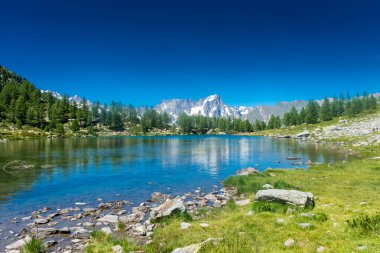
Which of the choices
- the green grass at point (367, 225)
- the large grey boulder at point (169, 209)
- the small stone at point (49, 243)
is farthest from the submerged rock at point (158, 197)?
the green grass at point (367, 225)

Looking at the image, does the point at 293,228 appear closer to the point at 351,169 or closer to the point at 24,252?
the point at 24,252

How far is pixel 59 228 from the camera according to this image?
1911cm

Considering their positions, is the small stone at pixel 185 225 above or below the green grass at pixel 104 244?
above

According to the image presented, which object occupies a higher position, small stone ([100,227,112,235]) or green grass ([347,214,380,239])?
green grass ([347,214,380,239])

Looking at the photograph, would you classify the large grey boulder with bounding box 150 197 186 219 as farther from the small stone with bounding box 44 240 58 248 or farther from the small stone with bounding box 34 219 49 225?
the small stone with bounding box 34 219 49 225

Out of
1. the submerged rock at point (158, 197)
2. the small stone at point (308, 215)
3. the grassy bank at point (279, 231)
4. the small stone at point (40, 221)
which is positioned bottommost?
the submerged rock at point (158, 197)

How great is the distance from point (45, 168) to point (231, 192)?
114 feet

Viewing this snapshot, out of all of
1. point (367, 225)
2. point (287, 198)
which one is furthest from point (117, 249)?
point (367, 225)

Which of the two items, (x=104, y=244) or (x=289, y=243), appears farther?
(x=104, y=244)

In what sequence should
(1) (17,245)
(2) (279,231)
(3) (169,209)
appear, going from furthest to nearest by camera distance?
1. (3) (169,209)
2. (1) (17,245)
3. (2) (279,231)

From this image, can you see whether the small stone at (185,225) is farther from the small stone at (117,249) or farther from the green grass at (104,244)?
the small stone at (117,249)

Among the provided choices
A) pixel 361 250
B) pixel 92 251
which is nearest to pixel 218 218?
Result: pixel 92 251

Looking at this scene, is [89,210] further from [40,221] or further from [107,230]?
[107,230]

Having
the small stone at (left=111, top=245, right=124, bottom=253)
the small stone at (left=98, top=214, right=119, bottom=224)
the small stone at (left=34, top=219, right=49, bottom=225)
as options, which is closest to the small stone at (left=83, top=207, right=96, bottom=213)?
the small stone at (left=98, top=214, right=119, bottom=224)
